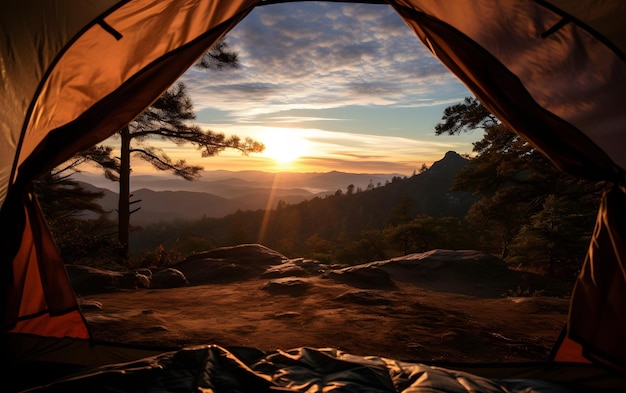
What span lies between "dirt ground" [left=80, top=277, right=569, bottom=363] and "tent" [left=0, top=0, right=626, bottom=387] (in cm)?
134

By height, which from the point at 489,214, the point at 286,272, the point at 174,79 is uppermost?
the point at 174,79

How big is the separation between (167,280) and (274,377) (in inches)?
269

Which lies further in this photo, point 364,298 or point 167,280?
point 167,280

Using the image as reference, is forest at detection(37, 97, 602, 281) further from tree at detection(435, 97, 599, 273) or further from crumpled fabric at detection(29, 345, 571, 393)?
crumpled fabric at detection(29, 345, 571, 393)

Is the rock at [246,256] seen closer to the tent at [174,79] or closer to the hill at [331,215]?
the tent at [174,79]

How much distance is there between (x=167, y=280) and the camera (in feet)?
26.9

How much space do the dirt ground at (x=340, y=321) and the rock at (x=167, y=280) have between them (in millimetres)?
652

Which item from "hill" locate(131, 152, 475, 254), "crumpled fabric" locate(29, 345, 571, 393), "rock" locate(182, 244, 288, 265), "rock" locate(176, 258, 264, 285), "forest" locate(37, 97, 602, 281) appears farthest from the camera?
"hill" locate(131, 152, 475, 254)

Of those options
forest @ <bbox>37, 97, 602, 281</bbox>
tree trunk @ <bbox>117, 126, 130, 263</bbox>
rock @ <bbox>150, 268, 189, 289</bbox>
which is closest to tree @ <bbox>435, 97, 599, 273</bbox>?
forest @ <bbox>37, 97, 602, 281</bbox>

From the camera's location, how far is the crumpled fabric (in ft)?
5.89

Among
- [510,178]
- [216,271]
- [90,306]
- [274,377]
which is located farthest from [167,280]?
[510,178]

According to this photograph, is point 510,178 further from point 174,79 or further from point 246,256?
point 174,79

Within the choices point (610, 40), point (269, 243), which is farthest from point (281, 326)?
point (269, 243)

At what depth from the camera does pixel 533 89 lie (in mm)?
2836
